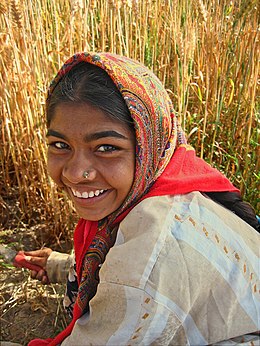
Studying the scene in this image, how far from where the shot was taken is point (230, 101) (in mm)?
2072

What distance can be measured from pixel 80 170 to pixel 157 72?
48.1 inches

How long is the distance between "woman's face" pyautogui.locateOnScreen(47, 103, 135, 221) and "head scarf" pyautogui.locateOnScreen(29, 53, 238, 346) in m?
0.03

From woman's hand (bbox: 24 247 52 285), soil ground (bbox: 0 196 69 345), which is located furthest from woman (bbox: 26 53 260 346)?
soil ground (bbox: 0 196 69 345)

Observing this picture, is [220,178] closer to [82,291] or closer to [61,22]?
[82,291]

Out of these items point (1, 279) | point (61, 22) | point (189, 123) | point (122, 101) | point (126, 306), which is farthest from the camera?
point (61, 22)

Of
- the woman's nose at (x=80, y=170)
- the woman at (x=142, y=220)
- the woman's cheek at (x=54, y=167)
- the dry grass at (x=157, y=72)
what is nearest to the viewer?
the woman at (x=142, y=220)

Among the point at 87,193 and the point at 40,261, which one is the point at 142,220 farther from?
the point at 40,261

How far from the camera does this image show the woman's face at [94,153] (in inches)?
40.3

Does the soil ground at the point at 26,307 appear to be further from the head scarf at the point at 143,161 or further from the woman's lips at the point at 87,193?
the woman's lips at the point at 87,193

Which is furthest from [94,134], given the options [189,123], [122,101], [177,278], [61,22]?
[61,22]

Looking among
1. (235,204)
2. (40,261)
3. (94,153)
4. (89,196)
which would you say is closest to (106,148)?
(94,153)

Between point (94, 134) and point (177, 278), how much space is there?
35cm

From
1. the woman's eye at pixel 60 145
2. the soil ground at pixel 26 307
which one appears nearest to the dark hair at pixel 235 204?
the woman's eye at pixel 60 145

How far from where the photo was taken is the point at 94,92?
40.1 inches
